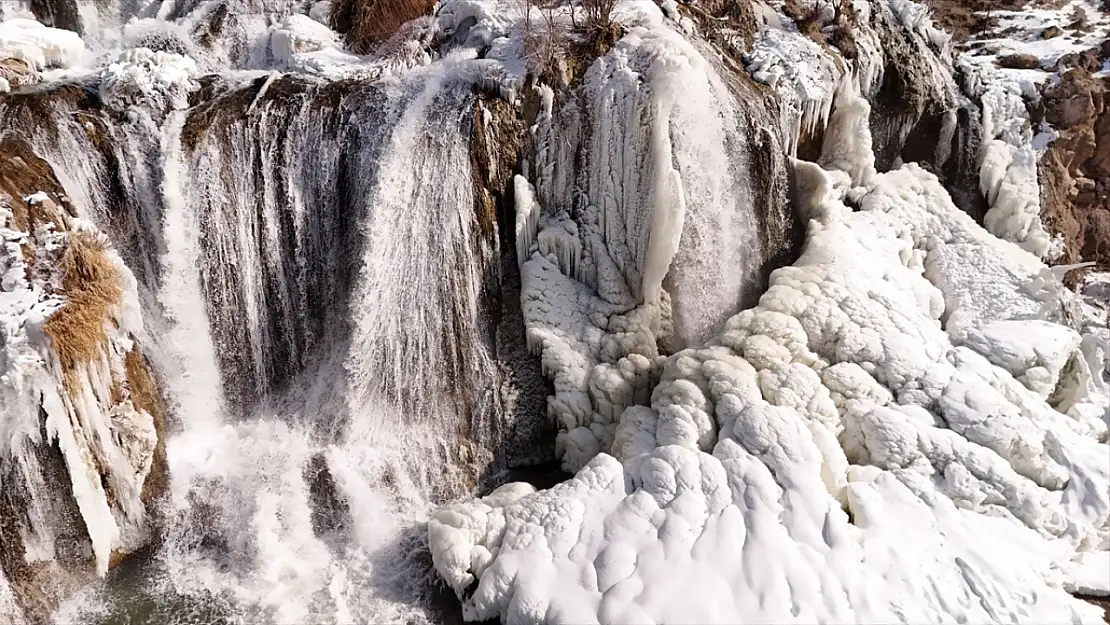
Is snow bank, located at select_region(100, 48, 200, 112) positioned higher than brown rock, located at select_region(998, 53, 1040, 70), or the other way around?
brown rock, located at select_region(998, 53, 1040, 70)

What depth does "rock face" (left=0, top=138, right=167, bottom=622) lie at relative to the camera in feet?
16.4

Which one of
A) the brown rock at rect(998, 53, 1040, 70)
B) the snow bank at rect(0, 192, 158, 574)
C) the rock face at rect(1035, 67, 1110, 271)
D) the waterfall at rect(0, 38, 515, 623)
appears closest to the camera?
the snow bank at rect(0, 192, 158, 574)

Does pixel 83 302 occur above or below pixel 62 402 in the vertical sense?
above

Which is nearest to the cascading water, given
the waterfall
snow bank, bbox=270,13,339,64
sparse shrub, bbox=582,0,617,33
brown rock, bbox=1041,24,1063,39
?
the waterfall

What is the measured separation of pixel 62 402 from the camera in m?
5.05

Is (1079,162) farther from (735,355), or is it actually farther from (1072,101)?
(735,355)

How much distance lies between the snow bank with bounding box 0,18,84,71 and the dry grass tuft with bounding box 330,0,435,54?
293 centimetres

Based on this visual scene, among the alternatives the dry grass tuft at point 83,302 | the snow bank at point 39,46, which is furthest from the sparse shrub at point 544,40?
the snow bank at point 39,46

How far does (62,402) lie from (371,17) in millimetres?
5813

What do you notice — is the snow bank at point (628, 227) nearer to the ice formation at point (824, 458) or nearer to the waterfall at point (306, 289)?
the ice formation at point (824, 458)

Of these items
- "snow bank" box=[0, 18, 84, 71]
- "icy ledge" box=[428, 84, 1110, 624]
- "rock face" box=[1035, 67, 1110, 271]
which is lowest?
"icy ledge" box=[428, 84, 1110, 624]

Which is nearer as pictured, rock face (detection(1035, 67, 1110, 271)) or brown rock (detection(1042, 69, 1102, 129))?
rock face (detection(1035, 67, 1110, 271))

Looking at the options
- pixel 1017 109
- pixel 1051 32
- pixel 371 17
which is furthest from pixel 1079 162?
pixel 371 17

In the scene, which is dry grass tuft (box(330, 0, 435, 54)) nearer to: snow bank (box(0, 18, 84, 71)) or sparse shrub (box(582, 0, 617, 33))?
sparse shrub (box(582, 0, 617, 33))
